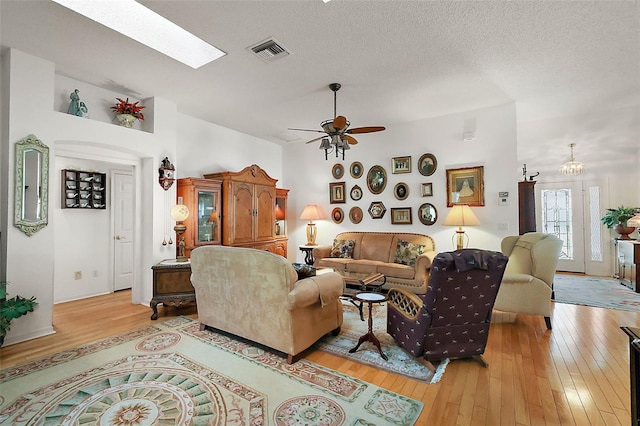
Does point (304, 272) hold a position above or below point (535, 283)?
above

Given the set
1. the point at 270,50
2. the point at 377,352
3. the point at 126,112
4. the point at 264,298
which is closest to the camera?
the point at 264,298

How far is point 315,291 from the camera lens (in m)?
2.59

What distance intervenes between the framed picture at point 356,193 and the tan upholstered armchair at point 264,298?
3074mm

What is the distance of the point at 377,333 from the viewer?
10.5 feet

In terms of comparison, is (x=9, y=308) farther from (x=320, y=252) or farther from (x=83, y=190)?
(x=320, y=252)

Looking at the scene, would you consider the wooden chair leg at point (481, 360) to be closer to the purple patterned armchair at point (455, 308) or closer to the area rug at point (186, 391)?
the purple patterned armchair at point (455, 308)

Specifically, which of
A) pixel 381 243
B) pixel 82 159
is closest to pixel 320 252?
pixel 381 243

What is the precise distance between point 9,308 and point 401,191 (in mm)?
5193

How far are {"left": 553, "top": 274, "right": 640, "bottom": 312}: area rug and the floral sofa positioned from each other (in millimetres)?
1978

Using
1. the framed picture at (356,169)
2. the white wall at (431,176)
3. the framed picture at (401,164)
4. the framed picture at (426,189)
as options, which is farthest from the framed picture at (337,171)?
the framed picture at (426,189)

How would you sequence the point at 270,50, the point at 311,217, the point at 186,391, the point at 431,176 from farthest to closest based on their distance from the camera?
Answer: the point at 311,217
the point at 431,176
the point at 270,50
the point at 186,391

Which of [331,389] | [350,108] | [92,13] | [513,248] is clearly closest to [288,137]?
[350,108]

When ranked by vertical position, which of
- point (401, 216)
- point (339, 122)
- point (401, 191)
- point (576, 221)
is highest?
point (339, 122)

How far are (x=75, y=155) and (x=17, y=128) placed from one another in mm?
652
